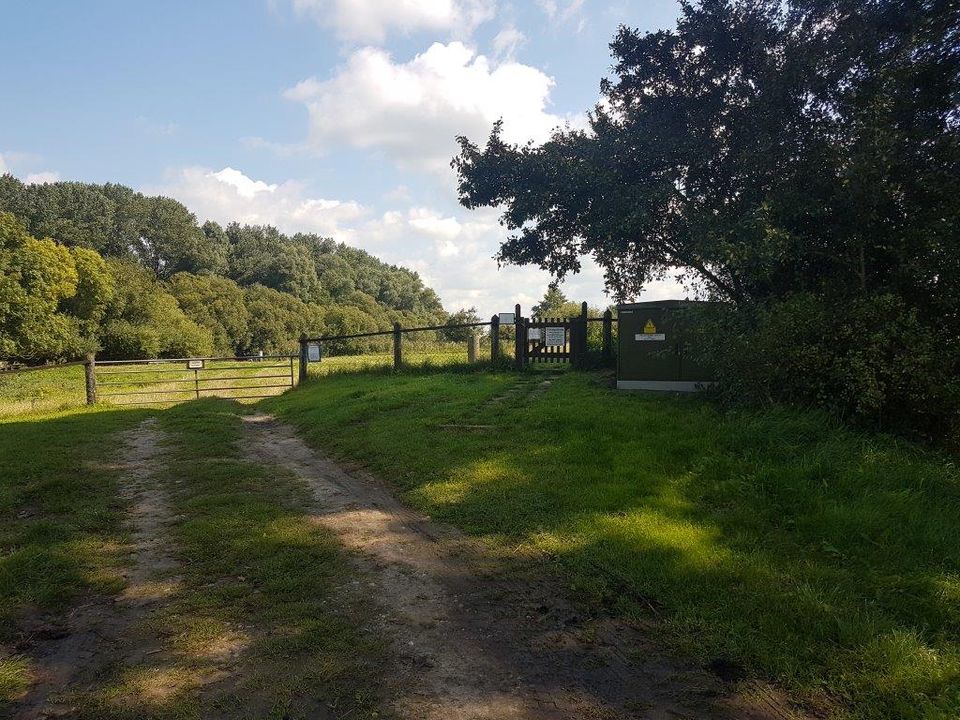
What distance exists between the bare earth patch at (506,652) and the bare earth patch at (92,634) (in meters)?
1.32

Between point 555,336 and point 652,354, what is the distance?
17.9ft

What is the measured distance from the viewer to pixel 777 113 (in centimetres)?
896

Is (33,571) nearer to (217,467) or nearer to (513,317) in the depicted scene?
(217,467)

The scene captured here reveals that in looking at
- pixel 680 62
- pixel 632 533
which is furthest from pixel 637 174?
pixel 632 533

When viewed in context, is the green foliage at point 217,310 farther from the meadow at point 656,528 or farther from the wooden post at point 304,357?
the meadow at point 656,528

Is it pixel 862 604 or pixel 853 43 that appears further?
pixel 853 43

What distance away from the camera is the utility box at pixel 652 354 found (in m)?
11.3

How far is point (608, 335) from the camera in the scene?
16.1 m

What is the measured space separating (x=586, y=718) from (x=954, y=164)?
8.27 m

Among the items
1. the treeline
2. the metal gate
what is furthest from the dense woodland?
the treeline

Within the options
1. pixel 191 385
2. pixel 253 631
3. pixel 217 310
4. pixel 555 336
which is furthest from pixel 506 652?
pixel 217 310

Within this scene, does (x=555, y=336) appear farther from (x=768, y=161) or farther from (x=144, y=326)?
(x=144, y=326)

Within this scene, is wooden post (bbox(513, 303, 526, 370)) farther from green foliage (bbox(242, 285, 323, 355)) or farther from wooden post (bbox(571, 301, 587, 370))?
green foliage (bbox(242, 285, 323, 355))

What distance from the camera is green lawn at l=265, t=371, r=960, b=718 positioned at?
117 inches
